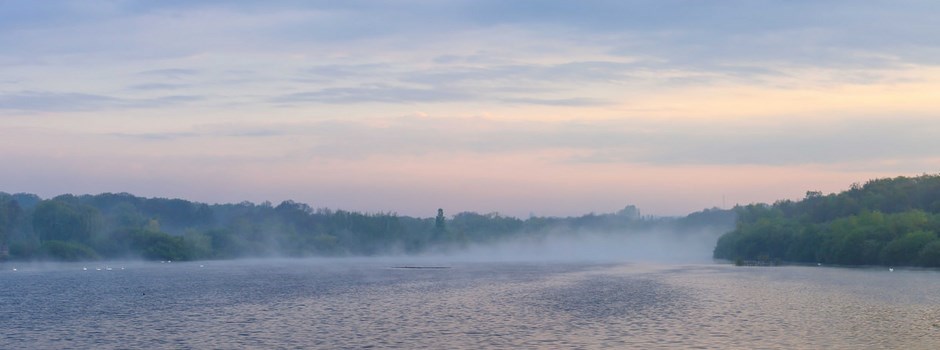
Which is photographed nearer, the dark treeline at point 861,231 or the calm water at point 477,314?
the calm water at point 477,314

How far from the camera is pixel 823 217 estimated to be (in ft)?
573

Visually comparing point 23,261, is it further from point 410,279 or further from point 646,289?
point 646,289

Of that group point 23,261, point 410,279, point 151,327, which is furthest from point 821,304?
point 23,261

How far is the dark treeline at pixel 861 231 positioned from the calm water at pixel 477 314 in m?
29.3

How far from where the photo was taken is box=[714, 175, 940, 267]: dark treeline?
413 ft

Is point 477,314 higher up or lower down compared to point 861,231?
lower down

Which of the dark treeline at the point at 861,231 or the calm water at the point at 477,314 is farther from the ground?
the dark treeline at the point at 861,231

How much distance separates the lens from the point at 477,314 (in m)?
59.3

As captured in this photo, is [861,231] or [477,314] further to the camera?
[861,231]

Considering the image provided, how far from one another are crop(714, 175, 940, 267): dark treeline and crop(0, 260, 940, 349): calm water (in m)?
29.3

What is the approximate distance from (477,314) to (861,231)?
90128 millimetres

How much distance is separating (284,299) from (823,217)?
4877 inches

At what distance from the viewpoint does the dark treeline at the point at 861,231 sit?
125750 millimetres

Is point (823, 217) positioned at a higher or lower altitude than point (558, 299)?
higher
